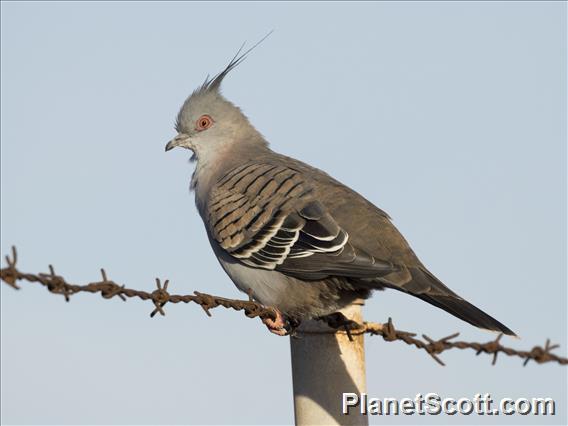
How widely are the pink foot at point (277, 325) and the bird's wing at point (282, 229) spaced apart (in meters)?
0.27

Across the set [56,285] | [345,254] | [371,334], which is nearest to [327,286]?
[345,254]

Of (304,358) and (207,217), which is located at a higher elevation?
(207,217)

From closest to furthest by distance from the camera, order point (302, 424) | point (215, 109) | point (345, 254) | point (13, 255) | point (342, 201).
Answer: point (13, 255)
point (302, 424)
point (345, 254)
point (342, 201)
point (215, 109)

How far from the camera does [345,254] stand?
5293mm

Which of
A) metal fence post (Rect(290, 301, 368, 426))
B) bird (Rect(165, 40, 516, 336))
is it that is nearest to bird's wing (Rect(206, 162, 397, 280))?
bird (Rect(165, 40, 516, 336))

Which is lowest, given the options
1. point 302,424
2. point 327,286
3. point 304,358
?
point 302,424

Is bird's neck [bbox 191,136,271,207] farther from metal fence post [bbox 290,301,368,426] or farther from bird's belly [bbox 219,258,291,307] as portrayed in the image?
metal fence post [bbox 290,301,368,426]

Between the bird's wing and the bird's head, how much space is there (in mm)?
1105

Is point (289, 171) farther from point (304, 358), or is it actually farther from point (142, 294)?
point (142, 294)

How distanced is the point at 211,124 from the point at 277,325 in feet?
8.33

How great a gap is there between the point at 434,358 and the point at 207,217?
2599mm

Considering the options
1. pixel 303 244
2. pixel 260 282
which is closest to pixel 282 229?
pixel 303 244

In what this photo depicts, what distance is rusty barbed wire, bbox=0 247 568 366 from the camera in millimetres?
3438

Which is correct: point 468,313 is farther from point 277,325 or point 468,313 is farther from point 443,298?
point 277,325
